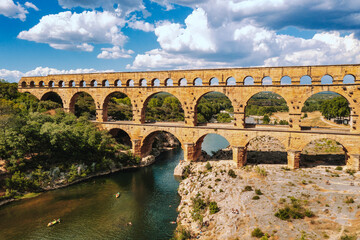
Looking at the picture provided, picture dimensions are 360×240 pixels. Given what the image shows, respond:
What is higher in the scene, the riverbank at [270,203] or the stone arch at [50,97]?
the stone arch at [50,97]

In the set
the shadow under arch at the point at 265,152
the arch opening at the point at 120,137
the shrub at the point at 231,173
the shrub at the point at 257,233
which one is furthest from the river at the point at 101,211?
the shadow under arch at the point at 265,152

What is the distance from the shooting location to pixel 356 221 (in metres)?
16.0

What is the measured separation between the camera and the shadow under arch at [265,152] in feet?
102

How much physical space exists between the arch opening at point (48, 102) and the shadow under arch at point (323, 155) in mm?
39162

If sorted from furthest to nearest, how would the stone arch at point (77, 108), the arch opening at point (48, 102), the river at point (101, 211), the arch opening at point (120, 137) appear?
the arch opening at point (48, 102), the stone arch at point (77, 108), the arch opening at point (120, 137), the river at point (101, 211)

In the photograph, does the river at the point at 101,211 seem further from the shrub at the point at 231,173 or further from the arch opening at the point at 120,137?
the arch opening at the point at 120,137

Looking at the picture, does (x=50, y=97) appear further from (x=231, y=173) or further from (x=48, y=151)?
(x=231, y=173)

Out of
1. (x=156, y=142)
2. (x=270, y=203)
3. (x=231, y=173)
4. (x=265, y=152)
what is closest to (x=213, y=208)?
(x=270, y=203)

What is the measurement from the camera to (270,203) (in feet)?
63.5

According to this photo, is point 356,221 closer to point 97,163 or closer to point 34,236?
point 34,236

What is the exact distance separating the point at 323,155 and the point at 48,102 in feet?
143

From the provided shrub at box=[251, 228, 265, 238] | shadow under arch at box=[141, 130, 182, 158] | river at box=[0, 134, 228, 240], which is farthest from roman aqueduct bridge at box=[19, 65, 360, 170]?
shrub at box=[251, 228, 265, 238]

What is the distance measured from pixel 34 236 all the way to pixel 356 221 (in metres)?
23.4

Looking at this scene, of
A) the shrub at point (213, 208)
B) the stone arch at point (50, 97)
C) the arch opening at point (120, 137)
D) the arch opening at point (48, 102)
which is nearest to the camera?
the shrub at point (213, 208)
